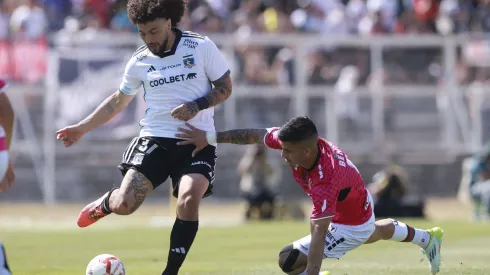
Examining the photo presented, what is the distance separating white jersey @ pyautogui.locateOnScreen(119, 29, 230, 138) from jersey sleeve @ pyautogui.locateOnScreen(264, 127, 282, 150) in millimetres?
793

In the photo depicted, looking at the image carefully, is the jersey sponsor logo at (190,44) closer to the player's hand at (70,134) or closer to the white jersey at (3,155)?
the player's hand at (70,134)

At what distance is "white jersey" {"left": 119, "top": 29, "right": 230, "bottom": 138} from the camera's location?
372 inches

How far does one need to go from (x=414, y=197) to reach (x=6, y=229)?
9361 mm

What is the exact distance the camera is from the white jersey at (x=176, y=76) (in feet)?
31.0

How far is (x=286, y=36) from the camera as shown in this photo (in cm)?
2389

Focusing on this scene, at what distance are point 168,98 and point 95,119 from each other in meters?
0.86

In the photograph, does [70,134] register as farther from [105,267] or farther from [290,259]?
[290,259]

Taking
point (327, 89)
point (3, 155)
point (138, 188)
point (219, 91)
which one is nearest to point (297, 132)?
point (219, 91)

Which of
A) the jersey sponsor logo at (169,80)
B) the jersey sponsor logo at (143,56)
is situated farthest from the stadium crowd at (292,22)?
the jersey sponsor logo at (169,80)

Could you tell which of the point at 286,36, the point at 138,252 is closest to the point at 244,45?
the point at 286,36

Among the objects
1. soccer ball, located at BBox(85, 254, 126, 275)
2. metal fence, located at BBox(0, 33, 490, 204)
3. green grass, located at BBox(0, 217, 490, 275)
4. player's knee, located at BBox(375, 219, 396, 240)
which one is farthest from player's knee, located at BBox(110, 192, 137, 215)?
metal fence, located at BBox(0, 33, 490, 204)

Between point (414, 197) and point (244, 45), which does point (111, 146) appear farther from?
point (414, 197)

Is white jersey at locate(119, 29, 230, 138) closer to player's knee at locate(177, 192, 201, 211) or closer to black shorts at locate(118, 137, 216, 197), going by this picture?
black shorts at locate(118, 137, 216, 197)

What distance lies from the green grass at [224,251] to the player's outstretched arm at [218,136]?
194 cm
